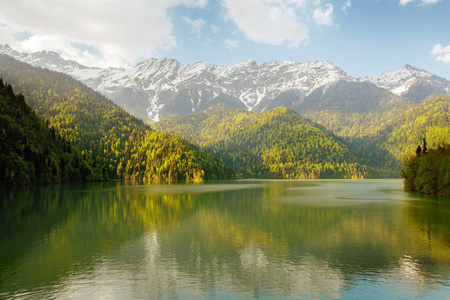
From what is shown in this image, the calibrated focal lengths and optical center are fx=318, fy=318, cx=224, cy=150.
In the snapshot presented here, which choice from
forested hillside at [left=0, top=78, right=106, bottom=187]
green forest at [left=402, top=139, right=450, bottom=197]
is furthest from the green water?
forested hillside at [left=0, top=78, right=106, bottom=187]

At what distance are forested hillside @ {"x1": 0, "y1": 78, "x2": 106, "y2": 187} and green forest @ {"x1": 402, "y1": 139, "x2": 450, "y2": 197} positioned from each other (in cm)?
13637

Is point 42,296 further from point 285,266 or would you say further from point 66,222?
point 66,222

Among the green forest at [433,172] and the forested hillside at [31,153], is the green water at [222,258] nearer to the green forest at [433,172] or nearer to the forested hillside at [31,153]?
the green forest at [433,172]

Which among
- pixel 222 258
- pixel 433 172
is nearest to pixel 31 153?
pixel 222 258

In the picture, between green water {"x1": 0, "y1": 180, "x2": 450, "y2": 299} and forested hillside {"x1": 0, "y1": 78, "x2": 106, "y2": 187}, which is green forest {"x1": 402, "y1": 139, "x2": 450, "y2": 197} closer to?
green water {"x1": 0, "y1": 180, "x2": 450, "y2": 299}

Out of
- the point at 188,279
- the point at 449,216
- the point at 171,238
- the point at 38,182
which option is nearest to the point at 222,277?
the point at 188,279

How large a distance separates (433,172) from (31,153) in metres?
146

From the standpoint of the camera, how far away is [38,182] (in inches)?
5236

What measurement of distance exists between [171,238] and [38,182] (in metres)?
123

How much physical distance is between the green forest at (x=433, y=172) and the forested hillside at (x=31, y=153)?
447ft

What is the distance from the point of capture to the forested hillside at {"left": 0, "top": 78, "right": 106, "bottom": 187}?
116 meters

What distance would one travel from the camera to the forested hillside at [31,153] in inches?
4584

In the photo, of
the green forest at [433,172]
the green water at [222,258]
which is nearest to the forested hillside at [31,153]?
the green water at [222,258]

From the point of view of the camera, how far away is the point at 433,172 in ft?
318
